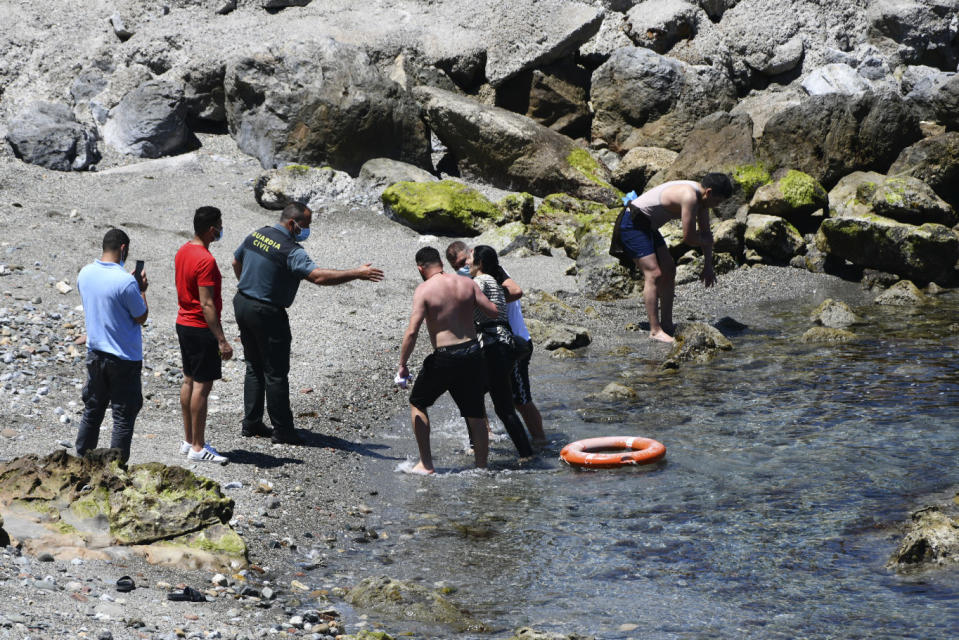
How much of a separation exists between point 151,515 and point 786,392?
6749mm

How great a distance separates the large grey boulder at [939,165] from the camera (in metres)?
17.4

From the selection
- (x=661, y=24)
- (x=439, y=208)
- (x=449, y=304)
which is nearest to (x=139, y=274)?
(x=449, y=304)

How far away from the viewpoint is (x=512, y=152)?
1939 centimetres

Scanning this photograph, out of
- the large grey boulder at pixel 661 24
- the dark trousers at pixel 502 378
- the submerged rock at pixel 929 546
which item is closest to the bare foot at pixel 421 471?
the dark trousers at pixel 502 378

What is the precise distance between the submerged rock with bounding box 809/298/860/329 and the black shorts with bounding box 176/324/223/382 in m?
8.66

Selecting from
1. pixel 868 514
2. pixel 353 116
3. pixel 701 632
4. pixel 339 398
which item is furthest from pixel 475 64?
pixel 701 632

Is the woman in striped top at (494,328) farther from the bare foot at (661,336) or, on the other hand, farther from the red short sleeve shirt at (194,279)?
the bare foot at (661,336)

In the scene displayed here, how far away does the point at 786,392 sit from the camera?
1035cm

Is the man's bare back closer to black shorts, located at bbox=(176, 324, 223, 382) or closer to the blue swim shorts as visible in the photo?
black shorts, located at bbox=(176, 324, 223, 382)

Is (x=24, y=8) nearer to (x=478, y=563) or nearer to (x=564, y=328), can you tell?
(x=564, y=328)

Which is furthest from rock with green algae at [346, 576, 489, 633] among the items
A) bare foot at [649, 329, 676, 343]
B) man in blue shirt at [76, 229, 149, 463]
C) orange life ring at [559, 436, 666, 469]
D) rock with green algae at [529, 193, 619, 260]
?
rock with green algae at [529, 193, 619, 260]

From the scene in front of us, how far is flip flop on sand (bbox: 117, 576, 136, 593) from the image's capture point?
5.24 metres

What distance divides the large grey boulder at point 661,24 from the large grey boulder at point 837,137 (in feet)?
19.1

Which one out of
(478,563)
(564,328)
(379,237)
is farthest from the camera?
(379,237)
